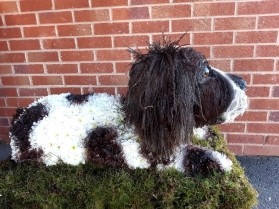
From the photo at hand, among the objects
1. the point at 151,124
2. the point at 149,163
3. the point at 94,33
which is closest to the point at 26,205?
the point at 149,163

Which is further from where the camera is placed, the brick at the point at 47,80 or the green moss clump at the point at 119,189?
the brick at the point at 47,80

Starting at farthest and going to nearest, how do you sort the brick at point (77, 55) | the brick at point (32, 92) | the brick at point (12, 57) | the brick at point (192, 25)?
1. the brick at point (32, 92)
2. the brick at point (12, 57)
3. the brick at point (77, 55)
4. the brick at point (192, 25)

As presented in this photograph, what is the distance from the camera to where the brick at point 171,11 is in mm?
2417

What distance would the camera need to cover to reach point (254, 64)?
2516mm

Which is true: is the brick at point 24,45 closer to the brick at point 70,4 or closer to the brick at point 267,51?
the brick at point 70,4

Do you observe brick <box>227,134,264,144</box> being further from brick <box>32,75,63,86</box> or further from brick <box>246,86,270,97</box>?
brick <box>32,75,63,86</box>

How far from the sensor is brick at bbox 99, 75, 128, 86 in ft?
8.88

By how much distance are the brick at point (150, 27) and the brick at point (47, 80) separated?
0.78 metres

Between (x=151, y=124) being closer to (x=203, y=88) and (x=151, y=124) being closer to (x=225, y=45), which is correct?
(x=203, y=88)

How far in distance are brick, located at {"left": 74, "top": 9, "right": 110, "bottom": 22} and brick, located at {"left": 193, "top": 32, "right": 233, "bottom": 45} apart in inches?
27.3

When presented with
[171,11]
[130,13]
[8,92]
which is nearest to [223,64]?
[171,11]

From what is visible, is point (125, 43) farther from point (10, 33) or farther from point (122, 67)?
point (10, 33)

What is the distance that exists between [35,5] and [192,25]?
3.99 ft

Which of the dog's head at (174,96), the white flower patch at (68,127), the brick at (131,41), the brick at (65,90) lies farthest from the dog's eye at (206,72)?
the brick at (65,90)
